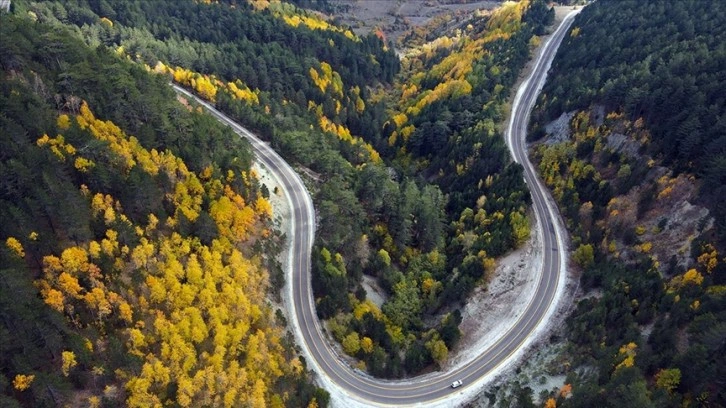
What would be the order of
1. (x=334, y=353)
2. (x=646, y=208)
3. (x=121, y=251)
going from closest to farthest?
(x=121, y=251) < (x=334, y=353) < (x=646, y=208)

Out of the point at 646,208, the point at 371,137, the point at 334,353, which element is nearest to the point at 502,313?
the point at 334,353

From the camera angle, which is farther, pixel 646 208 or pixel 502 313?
pixel 646 208

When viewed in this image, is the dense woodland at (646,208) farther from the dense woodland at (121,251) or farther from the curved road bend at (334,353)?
the dense woodland at (121,251)

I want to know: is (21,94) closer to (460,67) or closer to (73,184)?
(73,184)

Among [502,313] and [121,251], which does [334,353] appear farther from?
[121,251]

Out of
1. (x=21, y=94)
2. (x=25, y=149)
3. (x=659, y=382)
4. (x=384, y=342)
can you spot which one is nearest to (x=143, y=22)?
(x=21, y=94)

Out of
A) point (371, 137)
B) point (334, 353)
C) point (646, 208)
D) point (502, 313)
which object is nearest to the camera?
point (334, 353)

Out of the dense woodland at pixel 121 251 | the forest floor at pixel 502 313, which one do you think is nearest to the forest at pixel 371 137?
the forest floor at pixel 502 313
